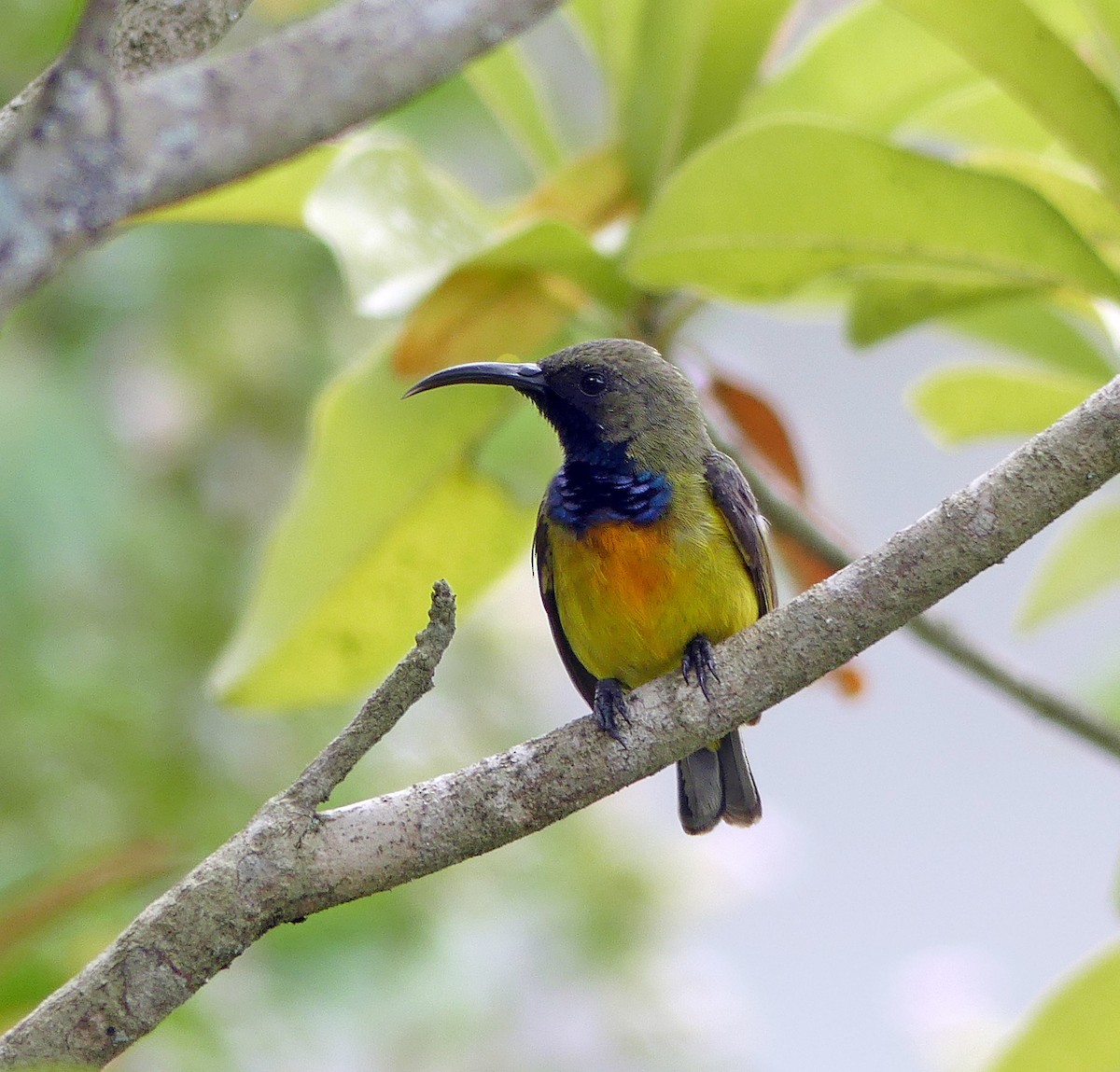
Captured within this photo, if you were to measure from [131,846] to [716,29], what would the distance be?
1.82m

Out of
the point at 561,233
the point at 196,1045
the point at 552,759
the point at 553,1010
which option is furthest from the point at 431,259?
the point at 553,1010

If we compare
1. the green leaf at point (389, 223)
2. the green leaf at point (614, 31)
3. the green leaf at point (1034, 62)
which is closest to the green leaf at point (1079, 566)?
the green leaf at point (1034, 62)

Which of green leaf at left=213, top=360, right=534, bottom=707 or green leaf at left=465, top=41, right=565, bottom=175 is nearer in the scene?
green leaf at left=213, top=360, right=534, bottom=707

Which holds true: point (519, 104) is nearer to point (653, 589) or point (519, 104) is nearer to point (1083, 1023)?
point (653, 589)

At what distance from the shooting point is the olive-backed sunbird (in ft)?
8.75

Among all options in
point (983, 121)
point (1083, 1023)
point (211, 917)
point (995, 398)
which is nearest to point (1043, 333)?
point (995, 398)

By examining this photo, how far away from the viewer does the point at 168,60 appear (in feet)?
4.05

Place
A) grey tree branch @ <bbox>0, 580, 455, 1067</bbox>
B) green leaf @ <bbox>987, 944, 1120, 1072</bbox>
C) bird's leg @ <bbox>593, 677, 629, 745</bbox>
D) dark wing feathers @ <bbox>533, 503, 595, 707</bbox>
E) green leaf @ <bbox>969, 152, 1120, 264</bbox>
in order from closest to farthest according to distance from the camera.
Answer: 1. grey tree branch @ <bbox>0, 580, 455, 1067</bbox>
2. bird's leg @ <bbox>593, 677, 629, 745</bbox>
3. green leaf @ <bbox>987, 944, 1120, 1072</bbox>
4. green leaf @ <bbox>969, 152, 1120, 264</bbox>
5. dark wing feathers @ <bbox>533, 503, 595, 707</bbox>

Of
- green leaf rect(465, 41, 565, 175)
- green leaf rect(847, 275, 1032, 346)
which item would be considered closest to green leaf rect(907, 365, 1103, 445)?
green leaf rect(847, 275, 1032, 346)

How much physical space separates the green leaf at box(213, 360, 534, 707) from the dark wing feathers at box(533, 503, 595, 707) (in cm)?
5

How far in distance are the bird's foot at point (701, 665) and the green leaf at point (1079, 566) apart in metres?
0.94

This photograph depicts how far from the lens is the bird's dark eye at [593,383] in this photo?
2.88m

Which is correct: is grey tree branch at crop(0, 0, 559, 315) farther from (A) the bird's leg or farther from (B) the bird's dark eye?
(B) the bird's dark eye

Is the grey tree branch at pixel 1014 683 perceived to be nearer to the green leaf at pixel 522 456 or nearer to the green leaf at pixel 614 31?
the green leaf at pixel 522 456
